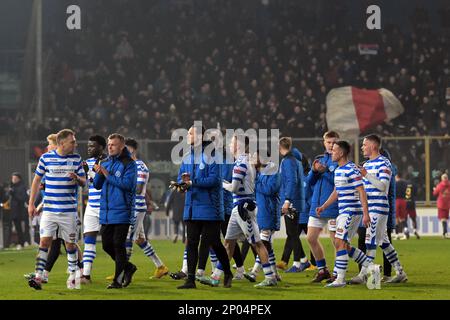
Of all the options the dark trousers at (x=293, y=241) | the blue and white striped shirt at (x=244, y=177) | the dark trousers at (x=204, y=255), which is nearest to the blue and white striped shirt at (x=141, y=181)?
the dark trousers at (x=204, y=255)

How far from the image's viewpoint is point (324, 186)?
16938 mm

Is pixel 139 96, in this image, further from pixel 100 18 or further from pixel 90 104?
pixel 100 18

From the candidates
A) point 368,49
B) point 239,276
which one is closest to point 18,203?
point 239,276

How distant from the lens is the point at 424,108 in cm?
3997

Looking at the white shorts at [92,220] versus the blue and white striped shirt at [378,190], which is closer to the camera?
the blue and white striped shirt at [378,190]

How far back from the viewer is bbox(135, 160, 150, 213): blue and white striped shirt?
17.3 metres

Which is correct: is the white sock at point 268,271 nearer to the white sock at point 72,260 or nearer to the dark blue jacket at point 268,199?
the dark blue jacket at point 268,199

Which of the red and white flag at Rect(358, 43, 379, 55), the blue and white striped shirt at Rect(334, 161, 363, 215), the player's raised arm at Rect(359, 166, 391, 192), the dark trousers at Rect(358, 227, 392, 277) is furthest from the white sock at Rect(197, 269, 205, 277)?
the red and white flag at Rect(358, 43, 379, 55)

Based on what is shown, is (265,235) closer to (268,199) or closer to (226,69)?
(268,199)

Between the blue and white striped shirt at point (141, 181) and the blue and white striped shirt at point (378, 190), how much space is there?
3.49 meters

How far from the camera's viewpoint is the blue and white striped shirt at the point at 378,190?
51.7ft

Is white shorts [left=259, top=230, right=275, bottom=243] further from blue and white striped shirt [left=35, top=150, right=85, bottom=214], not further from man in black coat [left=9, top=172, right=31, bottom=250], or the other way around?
man in black coat [left=9, top=172, right=31, bottom=250]

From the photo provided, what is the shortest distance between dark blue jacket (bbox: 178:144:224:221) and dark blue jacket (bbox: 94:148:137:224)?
2.35ft
